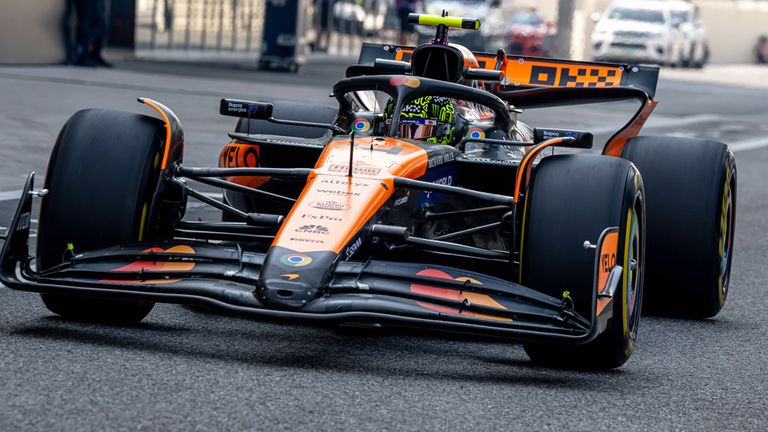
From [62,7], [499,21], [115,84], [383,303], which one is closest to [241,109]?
[383,303]

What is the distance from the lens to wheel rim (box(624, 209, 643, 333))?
5223 mm

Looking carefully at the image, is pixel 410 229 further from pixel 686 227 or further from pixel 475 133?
pixel 686 227

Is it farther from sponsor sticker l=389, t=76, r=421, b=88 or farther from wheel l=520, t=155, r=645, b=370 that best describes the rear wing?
wheel l=520, t=155, r=645, b=370

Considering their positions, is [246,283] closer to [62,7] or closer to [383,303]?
[383,303]

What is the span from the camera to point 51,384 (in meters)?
4.39

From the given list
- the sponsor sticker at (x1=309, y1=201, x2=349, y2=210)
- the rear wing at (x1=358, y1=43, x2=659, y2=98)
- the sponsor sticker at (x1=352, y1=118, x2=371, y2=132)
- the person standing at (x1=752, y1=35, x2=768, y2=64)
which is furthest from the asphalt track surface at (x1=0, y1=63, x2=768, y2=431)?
the person standing at (x1=752, y1=35, x2=768, y2=64)

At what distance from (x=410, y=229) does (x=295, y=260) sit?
1076 millimetres

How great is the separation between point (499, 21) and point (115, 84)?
17574 mm

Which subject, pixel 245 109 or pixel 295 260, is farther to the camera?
pixel 245 109

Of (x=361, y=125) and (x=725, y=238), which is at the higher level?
(x=361, y=125)

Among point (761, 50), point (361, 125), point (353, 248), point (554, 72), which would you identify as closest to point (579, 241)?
point (353, 248)

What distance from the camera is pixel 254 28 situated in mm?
29000

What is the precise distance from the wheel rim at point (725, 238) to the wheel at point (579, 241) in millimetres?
1437

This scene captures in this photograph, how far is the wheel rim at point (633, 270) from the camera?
5223mm
